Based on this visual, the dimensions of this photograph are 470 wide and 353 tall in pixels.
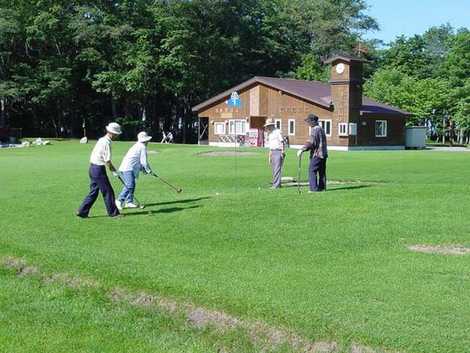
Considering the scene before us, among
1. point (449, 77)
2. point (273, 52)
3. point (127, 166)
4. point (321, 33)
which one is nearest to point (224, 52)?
point (273, 52)

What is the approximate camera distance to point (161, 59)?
59750 millimetres

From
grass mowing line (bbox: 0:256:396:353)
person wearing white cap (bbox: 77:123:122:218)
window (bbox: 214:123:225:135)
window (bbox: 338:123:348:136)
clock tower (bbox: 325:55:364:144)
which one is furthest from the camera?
window (bbox: 214:123:225:135)

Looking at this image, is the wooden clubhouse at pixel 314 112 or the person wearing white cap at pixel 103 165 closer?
the person wearing white cap at pixel 103 165

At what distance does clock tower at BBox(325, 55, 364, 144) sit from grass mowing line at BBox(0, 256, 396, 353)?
3952cm

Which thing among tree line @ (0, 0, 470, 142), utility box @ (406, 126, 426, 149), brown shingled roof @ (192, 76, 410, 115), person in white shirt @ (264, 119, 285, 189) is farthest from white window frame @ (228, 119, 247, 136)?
person in white shirt @ (264, 119, 285, 189)

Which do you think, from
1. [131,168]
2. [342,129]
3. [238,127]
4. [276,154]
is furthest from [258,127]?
[131,168]

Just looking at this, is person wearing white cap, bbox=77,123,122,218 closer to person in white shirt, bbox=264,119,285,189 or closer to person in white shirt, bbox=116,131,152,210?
person in white shirt, bbox=116,131,152,210

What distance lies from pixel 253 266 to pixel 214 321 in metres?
2.02

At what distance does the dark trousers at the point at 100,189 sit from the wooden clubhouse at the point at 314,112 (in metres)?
32.9

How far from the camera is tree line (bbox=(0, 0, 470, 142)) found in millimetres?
59812

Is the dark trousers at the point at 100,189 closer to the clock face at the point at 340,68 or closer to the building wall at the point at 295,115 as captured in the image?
the building wall at the point at 295,115

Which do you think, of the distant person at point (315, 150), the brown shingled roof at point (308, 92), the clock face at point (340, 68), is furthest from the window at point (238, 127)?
the distant person at point (315, 150)

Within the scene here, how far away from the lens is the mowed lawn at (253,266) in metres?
6.34

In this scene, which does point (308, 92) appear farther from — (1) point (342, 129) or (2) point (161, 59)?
(2) point (161, 59)
